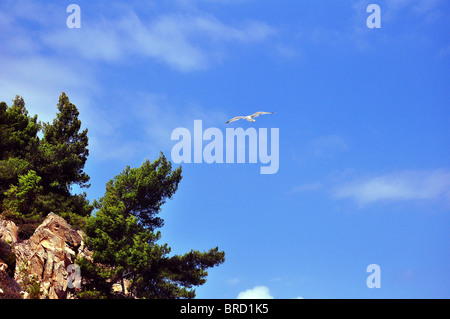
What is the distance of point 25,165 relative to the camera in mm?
52969

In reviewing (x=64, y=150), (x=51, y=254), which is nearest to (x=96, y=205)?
(x=64, y=150)

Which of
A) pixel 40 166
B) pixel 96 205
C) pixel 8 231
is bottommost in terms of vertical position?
pixel 8 231

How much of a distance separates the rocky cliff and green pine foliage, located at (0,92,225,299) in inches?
38.8

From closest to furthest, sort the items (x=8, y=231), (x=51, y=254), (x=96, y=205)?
(x=8, y=231) < (x=51, y=254) < (x=96, y=205)

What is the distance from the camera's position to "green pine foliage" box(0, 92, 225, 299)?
44188 millimetres

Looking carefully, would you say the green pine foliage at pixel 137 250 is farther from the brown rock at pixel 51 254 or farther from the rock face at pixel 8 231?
the rock face at pixel 8 231

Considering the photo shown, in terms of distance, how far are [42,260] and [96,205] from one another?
1348 centimetres

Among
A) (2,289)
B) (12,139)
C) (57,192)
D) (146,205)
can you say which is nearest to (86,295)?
(2,289)

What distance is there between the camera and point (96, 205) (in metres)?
55.0

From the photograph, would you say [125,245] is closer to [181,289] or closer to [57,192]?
[181,289]

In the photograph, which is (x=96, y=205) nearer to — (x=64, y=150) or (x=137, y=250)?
(x=64, y=150)

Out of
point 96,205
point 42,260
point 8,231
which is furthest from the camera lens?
point 96,205

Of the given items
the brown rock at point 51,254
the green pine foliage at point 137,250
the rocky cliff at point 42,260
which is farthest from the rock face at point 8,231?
the green pine foliage at point 137,250
